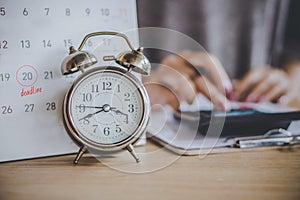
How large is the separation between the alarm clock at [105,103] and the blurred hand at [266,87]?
0.55 meters

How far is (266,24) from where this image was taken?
4.17ft

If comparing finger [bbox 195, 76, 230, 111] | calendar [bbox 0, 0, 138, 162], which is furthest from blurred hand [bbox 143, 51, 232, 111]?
calendar [bbox 0, 0, 138, 162]

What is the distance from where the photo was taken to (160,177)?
2.45ft

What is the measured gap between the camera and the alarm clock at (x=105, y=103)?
806mm

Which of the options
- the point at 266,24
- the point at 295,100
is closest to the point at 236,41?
the point at 266,24

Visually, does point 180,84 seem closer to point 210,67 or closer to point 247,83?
point 210,67

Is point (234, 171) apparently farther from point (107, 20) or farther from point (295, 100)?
point (295, 100)

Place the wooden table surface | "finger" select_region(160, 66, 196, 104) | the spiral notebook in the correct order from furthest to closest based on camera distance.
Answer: "finger" select_region(160, 66, 196, 104) < the spiral notebook < the wooden table surface

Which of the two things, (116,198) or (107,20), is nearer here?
(116,198)

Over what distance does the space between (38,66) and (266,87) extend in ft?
2.58

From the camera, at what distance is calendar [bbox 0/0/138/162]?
851 mm

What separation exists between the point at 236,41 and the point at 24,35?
2.31 feet

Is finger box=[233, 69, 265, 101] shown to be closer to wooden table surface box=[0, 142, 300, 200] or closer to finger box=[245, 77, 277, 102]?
finger box=[245, 77, 277, 102]

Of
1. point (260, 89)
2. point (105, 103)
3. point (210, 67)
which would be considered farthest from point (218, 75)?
point (105, 103)
